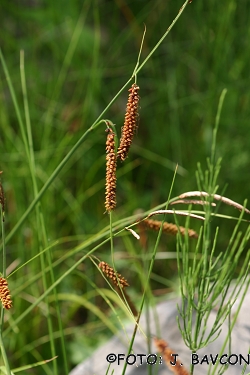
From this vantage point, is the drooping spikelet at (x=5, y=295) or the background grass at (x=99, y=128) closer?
the drooping spikelet at (x=5, y=295)

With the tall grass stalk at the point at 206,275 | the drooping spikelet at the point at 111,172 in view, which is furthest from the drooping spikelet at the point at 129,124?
the tall grass stalk at the point at 206,275

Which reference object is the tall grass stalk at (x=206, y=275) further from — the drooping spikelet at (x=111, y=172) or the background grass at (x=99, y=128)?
the background grass at (x=99, y=128)

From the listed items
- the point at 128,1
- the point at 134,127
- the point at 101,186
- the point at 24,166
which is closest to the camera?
the point at 134,127

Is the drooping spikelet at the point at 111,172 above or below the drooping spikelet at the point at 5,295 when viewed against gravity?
above

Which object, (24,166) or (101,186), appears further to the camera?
(101,186)

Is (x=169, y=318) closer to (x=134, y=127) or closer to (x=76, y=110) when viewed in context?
(x=134, y=127)

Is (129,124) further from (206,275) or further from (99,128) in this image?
(99,128)

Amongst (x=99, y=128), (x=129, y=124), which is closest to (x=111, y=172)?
(x=129, y=124)

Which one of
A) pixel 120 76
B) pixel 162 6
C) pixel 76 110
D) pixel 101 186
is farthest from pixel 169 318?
pixel 162 6

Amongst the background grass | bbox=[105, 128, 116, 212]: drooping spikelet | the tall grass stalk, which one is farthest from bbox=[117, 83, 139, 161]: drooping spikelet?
the background grass
